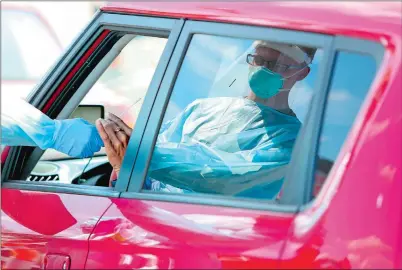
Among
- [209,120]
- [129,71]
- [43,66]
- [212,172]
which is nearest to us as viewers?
[212,172]

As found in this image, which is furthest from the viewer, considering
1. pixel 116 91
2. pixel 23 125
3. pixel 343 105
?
pixel 116 91

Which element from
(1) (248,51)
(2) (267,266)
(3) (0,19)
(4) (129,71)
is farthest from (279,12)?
(3) (0,19)

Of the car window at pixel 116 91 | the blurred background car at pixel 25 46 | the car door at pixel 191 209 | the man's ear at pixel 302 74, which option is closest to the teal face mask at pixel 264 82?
the man's ear at pixel 302 74

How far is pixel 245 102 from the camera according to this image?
304 cm

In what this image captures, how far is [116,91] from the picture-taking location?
143 inches

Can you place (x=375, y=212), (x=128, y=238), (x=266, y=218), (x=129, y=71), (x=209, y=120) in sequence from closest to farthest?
(x=375, y=212), (x=266, y=218), (x=128, y=238), (x=209, y=120), (x=129, y=71)

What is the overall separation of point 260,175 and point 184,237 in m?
0.41

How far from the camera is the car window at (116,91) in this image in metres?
3.34

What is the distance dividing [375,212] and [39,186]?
1191 mm

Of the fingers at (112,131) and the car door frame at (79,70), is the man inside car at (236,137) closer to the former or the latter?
the fingers at (112,131)

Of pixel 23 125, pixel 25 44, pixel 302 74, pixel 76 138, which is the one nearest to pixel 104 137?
pixel 76 138

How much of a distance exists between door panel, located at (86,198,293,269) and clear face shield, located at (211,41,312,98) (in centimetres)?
60

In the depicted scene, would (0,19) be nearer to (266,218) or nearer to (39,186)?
(39,186)

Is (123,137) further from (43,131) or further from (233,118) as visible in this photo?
(233,118)
